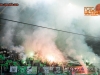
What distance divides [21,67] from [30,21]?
8.32 ft

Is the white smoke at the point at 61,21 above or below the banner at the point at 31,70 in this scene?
above

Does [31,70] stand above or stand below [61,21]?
below

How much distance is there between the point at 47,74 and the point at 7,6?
4.16 metres

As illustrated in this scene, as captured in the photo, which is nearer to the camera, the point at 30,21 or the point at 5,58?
the point at 5,58

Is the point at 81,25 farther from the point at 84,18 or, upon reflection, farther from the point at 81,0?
the point at 81,0

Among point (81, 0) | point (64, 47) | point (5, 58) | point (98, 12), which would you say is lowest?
point (5, 58)

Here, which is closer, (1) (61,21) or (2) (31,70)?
(2) (31,70)

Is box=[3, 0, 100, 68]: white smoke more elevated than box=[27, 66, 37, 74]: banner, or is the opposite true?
box=[3, 0, 100, 68]: white smoke

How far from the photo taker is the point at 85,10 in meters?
8.76

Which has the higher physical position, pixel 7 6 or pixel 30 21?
pixel 7 6

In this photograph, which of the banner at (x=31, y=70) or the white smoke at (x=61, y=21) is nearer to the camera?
the banner at (x=31, y=70)

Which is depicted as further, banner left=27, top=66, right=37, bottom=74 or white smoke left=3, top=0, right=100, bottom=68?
white smoke left=3, top=0, right=100, bottom=68

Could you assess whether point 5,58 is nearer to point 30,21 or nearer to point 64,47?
point 30,21

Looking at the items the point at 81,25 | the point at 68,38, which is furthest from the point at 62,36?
the point at 81,25
